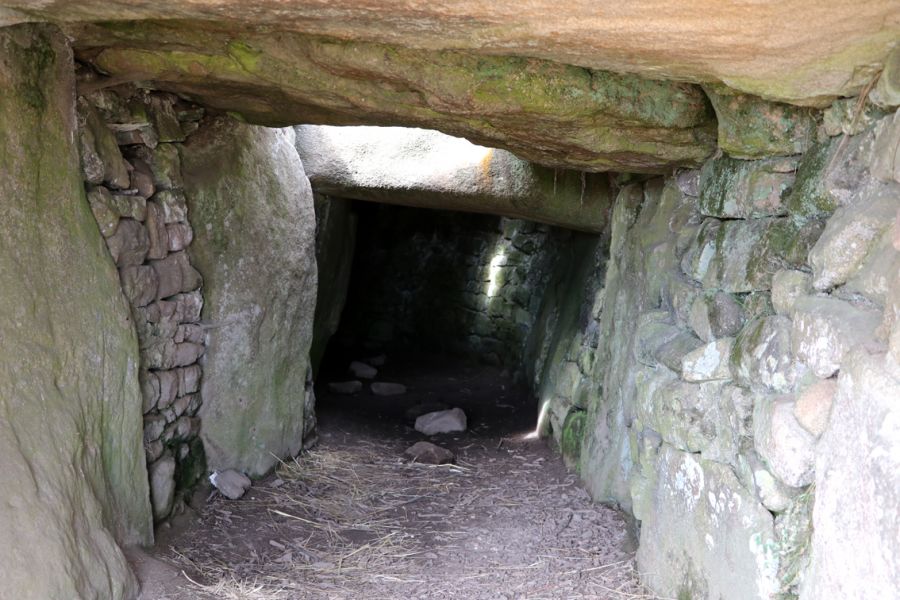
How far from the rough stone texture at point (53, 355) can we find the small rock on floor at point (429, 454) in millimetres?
2143

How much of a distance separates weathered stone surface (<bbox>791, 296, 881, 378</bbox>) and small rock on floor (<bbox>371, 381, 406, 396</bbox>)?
4.76m

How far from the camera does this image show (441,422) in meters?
5.67

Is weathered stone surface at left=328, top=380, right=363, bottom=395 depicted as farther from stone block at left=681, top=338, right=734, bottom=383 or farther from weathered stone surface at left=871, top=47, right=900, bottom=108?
weathered stone surface at left=871, top=47, right=900, bottom=108

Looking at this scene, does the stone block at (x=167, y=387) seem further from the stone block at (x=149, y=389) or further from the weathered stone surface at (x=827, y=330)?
the weathered stone surface at (x=827, y=330)

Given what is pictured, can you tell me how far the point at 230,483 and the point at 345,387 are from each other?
2.63 metres

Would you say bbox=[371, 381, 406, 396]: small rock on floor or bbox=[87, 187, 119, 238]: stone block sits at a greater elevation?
bbox=[87, 187, 119, 238]: stone block

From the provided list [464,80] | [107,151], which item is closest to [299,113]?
[107,151]

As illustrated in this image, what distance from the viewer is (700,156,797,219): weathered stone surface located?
2.57 metres

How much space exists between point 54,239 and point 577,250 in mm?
3793

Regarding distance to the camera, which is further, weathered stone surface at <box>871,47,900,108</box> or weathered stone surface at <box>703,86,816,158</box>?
weathered stone surface at <box>703,86,816,158</box>

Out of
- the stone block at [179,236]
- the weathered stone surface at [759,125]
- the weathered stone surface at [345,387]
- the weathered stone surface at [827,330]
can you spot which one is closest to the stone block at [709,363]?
the weathered stone surface at [827,330]

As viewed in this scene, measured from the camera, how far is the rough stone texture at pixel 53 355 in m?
2.28

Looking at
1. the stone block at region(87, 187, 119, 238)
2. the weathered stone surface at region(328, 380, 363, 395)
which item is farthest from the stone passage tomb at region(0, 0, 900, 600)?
the weathered stone surface at region(328, 380, 363, 395)

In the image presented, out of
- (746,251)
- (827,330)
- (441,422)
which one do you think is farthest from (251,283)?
(827,330)
